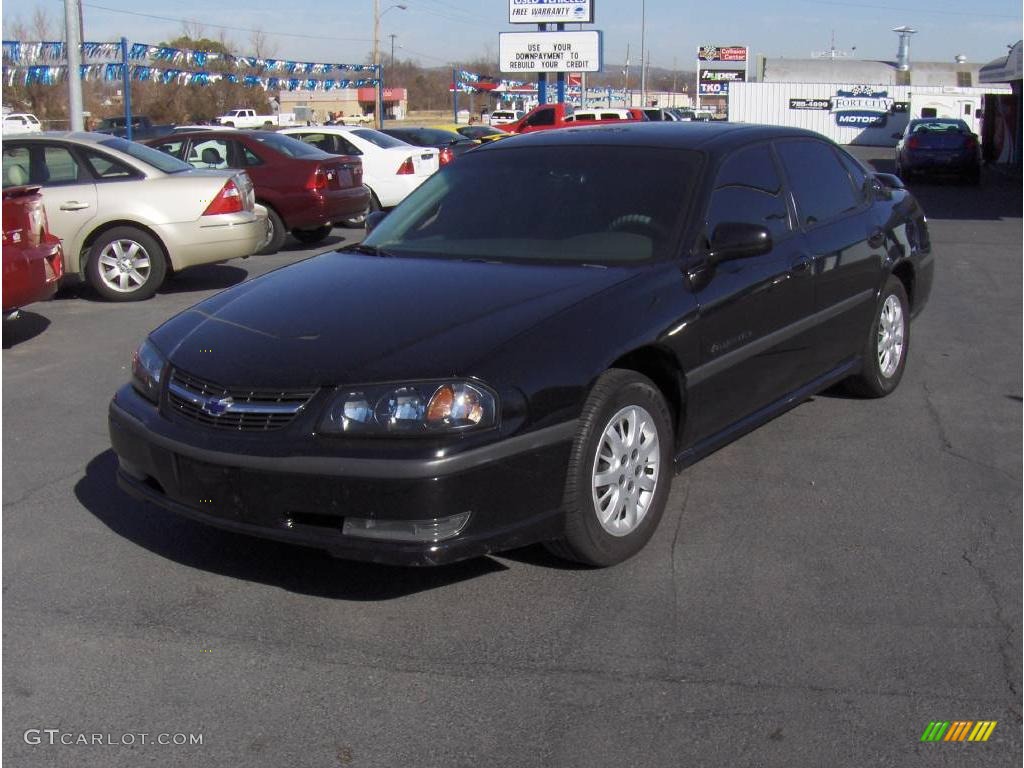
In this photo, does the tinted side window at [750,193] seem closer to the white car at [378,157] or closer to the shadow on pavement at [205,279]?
the shadow on pavement at [205,279]

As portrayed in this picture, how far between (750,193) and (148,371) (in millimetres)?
2769

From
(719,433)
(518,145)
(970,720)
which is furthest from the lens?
(518,145)

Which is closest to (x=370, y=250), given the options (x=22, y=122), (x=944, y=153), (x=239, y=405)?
(x=239, y=405)

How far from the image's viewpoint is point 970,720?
10.6ft

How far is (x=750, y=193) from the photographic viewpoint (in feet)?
17.5

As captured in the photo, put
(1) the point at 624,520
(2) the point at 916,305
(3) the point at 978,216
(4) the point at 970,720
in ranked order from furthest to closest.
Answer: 1. (3) the point at 978,216
2. (2) the point at 916,305
3. (1) the point at 624,520
4. (4) the point at 970,720

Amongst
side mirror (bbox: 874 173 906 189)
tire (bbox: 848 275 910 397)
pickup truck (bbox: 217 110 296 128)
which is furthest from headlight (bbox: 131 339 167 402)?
pickup truck (bbox: 217 110 296 128)

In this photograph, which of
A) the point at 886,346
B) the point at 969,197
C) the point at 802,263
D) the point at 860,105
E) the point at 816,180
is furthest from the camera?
the point at 860,105

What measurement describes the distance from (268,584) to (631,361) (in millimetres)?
1574

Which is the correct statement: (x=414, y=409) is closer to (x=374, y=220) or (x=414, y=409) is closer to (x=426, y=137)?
(x=374, y=220)

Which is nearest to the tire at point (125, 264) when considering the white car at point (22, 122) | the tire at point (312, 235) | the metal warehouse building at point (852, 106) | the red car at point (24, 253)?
the red car at point (24, 253)

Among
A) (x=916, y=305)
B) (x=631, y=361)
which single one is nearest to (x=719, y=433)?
(x=631, y=361)

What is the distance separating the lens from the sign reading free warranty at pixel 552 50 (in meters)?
34.5

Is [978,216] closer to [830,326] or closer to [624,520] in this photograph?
[830,326]
